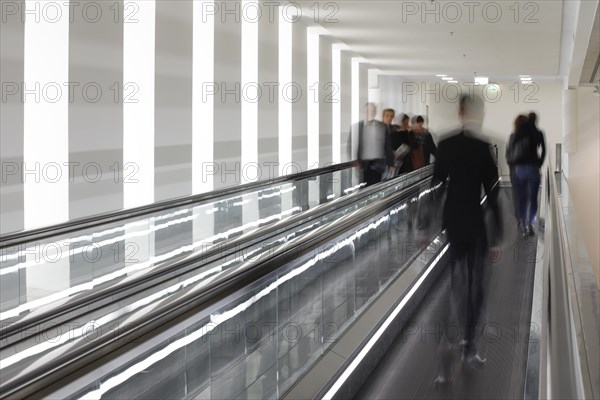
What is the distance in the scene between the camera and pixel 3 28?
7.96 m

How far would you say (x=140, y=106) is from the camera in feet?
36.7

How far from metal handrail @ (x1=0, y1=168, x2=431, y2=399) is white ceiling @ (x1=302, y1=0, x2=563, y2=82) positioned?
10250mm

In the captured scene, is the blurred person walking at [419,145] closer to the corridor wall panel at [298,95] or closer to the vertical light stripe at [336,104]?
the corridor wall panel at [298,95]

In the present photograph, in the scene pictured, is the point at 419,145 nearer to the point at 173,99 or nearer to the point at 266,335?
the point at 173,99

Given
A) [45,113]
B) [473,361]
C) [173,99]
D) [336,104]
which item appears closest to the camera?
[473,361]

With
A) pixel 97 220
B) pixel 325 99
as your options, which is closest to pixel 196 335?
pixel 97 220

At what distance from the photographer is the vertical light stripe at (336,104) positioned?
21.8 meters

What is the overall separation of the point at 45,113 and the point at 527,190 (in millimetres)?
6190

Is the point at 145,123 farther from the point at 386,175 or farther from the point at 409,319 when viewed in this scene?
the point at 409,319

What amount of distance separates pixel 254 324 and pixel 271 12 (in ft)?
41.4

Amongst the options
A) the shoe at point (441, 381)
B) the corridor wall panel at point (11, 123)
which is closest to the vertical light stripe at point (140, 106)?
the corridor wall panel at point (11, 123)

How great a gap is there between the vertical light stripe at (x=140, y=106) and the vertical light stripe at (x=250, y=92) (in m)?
3.55

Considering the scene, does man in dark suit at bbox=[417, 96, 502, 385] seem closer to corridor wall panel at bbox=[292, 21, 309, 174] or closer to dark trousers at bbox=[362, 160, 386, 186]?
dark trousers at bbox=[362, 160, 386, 186]

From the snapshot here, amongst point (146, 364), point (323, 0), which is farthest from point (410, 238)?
point (323, 0)
